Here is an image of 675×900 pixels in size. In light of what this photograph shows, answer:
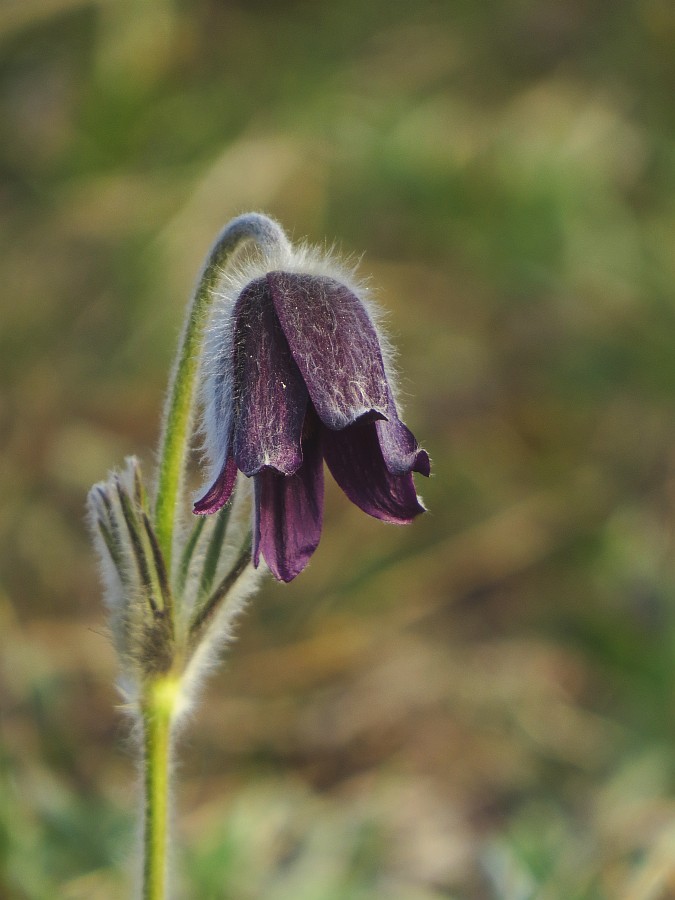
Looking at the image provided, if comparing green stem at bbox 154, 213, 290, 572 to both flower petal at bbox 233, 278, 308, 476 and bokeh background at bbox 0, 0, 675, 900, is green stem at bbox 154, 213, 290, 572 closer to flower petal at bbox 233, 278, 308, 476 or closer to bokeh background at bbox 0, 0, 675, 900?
flower petal at bbox 233, 278, 308, 476

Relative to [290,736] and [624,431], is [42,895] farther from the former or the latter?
[624,431]

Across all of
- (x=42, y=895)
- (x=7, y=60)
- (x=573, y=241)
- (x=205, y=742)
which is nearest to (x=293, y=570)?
(x=42, y=895)

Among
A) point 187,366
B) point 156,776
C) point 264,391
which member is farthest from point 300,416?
point 156,776

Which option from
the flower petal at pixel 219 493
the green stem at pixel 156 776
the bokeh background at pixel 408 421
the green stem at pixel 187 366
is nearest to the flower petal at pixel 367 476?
the flower petal at pixel 219 493

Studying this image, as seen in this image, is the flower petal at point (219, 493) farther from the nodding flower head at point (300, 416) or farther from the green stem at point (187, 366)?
the green stem at point (187, 366)

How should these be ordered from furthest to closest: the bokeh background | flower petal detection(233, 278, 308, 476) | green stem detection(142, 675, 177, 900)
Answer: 1. the bokeh background
2. green stem detection(142, 675, 177, 900)
3. flower petal detection(233, 278, 308, 476)

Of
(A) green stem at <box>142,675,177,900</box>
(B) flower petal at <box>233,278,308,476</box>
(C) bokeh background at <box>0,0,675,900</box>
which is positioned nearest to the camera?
(B) flower petal at <box>233,278,308,476</box>

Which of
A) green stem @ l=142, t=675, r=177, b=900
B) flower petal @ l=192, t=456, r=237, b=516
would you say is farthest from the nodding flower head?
green stem @ l=142, t=675, r=177, b=900
